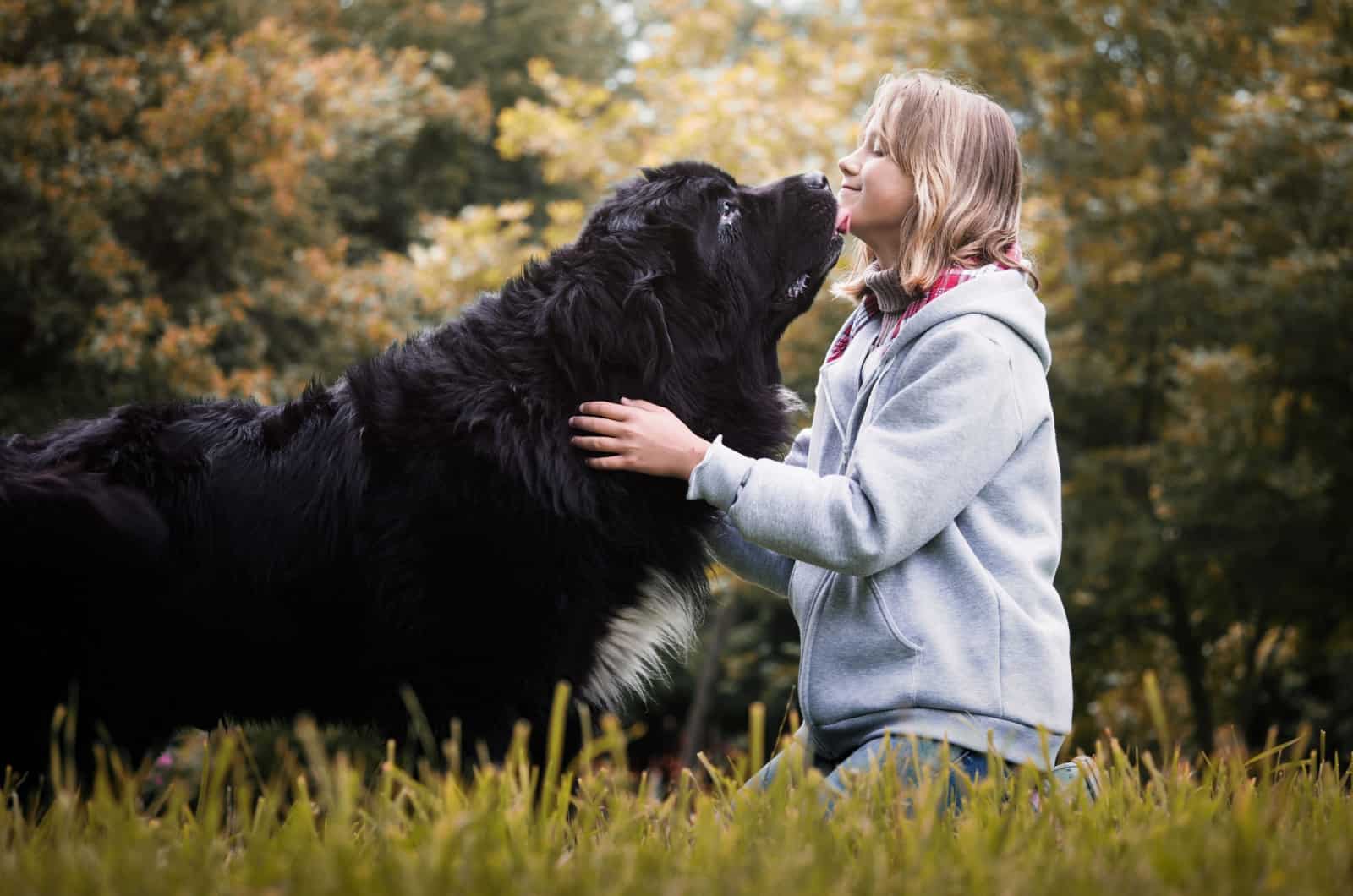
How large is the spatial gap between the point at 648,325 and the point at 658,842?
1209mm

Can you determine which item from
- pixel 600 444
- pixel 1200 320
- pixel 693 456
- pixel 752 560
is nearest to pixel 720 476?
pixel 693 456

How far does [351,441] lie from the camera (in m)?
2.59

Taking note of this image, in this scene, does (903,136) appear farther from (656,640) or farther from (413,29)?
(413,29)

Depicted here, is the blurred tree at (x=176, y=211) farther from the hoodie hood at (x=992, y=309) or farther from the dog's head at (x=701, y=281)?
the hoodie hood at (x=992, y=309)

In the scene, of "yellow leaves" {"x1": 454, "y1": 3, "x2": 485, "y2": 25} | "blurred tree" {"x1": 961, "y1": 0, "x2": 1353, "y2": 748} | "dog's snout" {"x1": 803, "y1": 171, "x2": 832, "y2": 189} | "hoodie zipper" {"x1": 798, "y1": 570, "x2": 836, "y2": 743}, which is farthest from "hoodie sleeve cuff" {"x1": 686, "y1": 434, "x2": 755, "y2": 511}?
"yellow leaves" {"x1": 454, "y1": 3, "x2": 485, "y2": 25}

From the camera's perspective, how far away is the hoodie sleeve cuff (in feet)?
8.01

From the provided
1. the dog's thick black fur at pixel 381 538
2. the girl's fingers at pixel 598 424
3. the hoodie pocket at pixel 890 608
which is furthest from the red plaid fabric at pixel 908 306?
the girl's fingers at pixel 598 424

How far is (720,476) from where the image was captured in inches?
96.5

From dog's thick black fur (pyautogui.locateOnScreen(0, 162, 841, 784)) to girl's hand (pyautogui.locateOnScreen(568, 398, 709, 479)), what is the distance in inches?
2.6

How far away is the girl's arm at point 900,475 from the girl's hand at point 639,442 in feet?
0.26

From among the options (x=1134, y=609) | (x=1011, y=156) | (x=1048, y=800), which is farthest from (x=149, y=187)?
(x=1134, y=609)

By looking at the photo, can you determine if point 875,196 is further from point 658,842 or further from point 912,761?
point 658,842

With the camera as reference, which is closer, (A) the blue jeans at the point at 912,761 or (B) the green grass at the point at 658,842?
(B) the green grass at the point at 658,842

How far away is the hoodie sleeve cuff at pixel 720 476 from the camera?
2.44m
